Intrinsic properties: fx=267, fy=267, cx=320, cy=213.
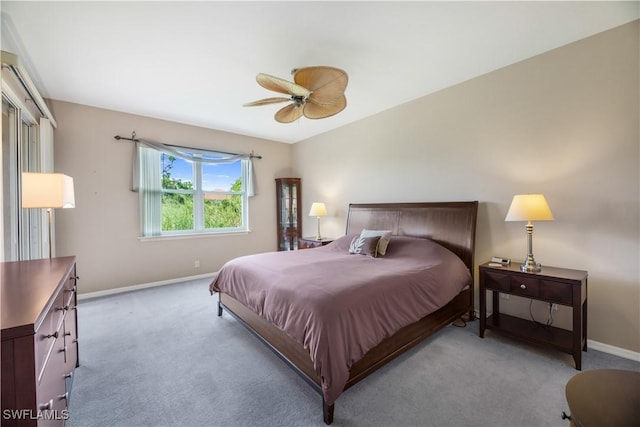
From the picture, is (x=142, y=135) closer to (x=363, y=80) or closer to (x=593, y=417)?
(x=363, y=80)

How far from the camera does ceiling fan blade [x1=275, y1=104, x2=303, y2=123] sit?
271 centimetres

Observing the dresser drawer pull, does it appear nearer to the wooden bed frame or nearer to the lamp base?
the wooden bed frame

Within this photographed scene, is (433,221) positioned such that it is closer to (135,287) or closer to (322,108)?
(322,108)

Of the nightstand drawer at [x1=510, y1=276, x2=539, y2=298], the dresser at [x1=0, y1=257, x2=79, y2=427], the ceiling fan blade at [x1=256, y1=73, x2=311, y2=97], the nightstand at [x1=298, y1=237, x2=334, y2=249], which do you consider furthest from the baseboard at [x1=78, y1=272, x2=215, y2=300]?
the nightstand drawer at [x1=510, y1=276, x2=539, y2=298]

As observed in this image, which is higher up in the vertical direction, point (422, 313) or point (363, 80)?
point (363, 80)

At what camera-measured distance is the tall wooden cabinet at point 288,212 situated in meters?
5.57

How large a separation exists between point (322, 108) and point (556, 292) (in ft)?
8.45

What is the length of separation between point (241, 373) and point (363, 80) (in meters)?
3.12

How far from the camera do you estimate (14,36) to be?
2.21 m

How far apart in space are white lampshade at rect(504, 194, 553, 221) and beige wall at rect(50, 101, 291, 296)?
4515mm

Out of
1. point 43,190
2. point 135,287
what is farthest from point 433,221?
point 135,287

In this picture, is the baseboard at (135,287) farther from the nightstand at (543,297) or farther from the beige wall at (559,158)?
the nightstand at (543,297)

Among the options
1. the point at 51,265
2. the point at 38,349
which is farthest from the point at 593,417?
the point at 51,265

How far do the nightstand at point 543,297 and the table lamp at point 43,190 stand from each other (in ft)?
11.7
